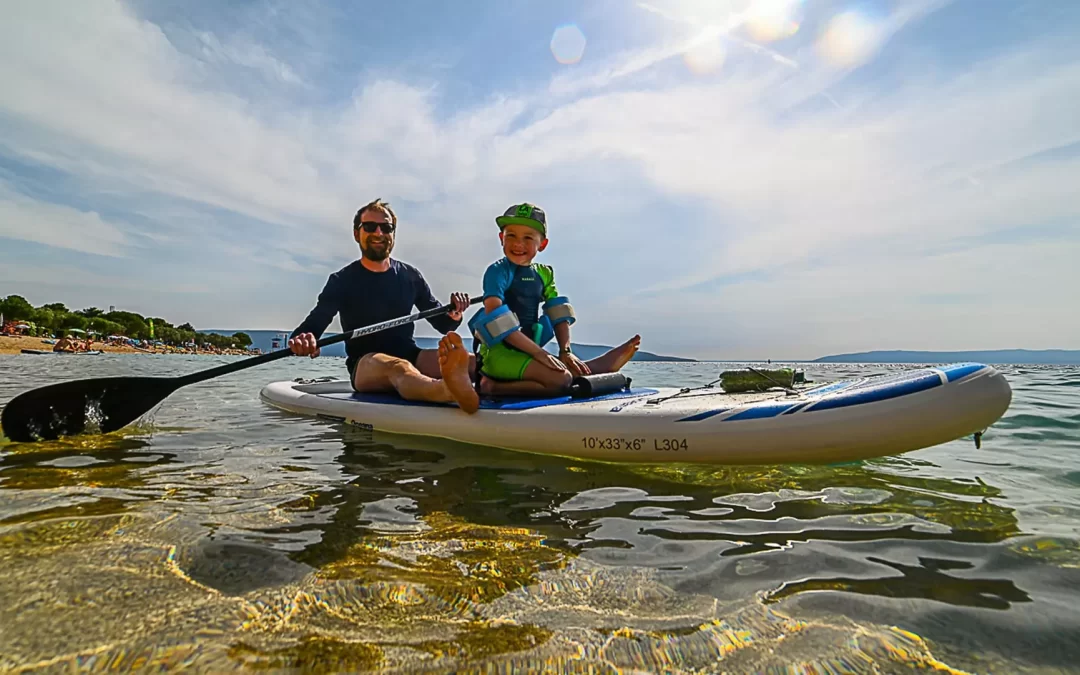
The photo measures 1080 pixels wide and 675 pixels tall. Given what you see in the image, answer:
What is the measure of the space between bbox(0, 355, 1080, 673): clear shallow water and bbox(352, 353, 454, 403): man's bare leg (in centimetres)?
133

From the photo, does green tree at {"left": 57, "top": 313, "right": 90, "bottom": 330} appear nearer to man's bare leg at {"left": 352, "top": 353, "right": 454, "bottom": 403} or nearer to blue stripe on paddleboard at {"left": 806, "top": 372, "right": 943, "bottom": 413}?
man's bare leg at {"left": 352, "top": 353, "right": 454, "bottom": 403}

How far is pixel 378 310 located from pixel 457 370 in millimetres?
1972

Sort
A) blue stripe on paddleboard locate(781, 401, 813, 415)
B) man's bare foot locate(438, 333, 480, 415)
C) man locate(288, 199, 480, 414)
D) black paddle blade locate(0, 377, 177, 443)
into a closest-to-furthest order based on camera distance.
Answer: blue stripe on paddleboard locate(781, 401, 813, 415) → man's bare foot locate(438, 333, 480, 415) → black paddle blade locate(0, 377, 177, 443) → man locate(288, 199, 480, 414)

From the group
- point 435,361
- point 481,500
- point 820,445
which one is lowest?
point 481,500

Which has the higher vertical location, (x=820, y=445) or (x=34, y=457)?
(x=820, y=445)

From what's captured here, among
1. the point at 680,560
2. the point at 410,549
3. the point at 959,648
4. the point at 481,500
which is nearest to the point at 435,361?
the point at 481,500

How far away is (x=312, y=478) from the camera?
3.40 m

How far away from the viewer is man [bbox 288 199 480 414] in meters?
5.52

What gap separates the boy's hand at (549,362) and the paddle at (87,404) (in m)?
1.79

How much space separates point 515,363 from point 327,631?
3.33 meters

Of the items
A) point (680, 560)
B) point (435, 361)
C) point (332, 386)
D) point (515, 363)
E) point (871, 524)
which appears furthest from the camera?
point (332, 386)

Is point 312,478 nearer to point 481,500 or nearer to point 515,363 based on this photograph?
point 481,500

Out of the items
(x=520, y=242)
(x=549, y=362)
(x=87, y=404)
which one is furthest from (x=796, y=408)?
(x=87, y=404)

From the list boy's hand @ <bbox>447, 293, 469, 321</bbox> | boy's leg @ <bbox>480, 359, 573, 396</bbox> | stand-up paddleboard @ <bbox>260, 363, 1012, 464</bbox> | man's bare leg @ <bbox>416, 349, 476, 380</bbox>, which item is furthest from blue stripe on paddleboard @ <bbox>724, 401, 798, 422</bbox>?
boy's hand @ <bbox>447, 293, 469, 321</bbox>
